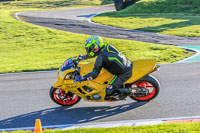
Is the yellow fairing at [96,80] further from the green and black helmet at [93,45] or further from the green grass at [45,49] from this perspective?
the green grass at [45,49]

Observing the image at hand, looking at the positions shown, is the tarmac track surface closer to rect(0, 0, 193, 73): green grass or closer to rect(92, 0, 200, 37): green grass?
rect(0, 0, 193, 73): green grass

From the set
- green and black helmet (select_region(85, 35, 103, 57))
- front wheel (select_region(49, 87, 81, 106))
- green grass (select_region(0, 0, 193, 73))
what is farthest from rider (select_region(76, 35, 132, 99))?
green grass (select_region(0, 0, 193, 73))

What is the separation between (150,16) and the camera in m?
34.6

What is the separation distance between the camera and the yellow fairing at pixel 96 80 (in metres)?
7.56

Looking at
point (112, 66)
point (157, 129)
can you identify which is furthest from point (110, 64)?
point (157, 129)

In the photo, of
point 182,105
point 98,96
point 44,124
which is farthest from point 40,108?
point 182,105

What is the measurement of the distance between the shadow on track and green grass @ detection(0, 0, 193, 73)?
241 inches

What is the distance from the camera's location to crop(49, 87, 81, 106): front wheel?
8.00m

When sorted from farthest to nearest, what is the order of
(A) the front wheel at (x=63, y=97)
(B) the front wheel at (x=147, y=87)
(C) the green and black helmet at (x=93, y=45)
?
(A) the front wheel at (x=63, y=97) → (B) the front wheel at (x=147, y=87) → (C) the green and black helmet at (x=93, y=45)

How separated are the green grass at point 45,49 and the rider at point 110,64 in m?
6.57

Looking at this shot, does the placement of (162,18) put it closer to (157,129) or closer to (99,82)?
(99,82)

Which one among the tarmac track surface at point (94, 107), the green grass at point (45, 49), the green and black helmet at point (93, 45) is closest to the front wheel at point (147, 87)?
the tarmac track surface at point (94, 107)

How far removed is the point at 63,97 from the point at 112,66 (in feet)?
5.74

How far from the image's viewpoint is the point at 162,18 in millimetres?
32750
